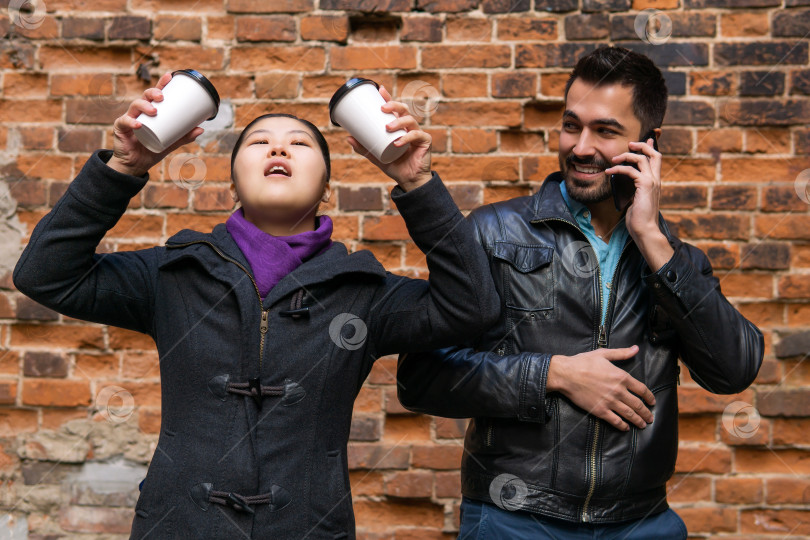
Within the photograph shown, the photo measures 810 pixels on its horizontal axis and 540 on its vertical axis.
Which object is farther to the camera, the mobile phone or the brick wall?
the brick wall

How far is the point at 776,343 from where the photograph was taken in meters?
2.51

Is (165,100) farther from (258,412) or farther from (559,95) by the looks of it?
(559,95)

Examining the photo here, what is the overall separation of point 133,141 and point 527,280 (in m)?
A: 0.90

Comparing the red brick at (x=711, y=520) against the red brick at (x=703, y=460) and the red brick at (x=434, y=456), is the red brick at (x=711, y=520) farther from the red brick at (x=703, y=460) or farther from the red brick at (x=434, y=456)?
the red brick at (x=434, y=456)

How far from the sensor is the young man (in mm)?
1733

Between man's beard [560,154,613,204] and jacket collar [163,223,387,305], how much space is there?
0.52m

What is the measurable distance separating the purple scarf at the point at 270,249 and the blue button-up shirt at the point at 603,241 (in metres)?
0.63

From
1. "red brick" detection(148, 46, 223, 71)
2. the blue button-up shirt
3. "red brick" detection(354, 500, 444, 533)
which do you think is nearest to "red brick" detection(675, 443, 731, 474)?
"red brick" detection(354, 500, 444, 533)

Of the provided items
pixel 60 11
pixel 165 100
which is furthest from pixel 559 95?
pixel 60 11

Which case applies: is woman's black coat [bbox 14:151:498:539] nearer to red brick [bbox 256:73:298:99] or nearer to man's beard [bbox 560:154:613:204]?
man's beard [bbox 560:154:613:204]

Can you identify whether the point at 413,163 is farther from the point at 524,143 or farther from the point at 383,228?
the point at 524,143

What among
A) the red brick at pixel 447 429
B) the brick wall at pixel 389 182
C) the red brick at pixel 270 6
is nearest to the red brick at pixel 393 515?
the brick wall at pixel 389 182

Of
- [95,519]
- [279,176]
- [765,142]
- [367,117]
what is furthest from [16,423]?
[765,142]

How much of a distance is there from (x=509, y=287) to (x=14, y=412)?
1.71 meters
